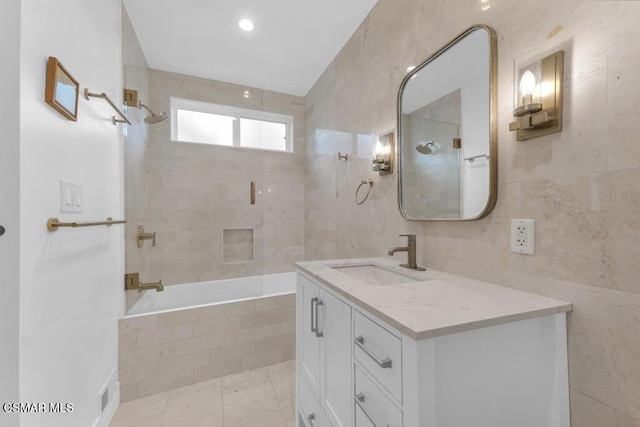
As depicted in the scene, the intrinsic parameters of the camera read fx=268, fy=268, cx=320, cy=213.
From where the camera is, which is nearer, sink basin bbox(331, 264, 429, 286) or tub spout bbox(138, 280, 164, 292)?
sink basin bbox(331, 264, 429, 286)

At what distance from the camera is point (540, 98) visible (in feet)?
2.89

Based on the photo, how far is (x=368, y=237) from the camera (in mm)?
1928

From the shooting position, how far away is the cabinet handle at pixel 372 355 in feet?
2.36

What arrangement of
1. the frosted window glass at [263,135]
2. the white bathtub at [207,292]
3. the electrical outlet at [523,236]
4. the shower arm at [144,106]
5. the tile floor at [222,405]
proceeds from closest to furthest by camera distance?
1. the electrical outlet at [523,236]
2. the tile floor at [222,405]
3. the shower arm at [144,106]
4. the white bathtub at [207,292]
5. the frosted window glass at [263,135]

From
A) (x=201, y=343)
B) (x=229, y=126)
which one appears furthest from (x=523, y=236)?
(x=229, y=126)

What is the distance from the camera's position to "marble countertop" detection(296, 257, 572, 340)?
0.67 metres

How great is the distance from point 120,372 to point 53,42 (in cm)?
197

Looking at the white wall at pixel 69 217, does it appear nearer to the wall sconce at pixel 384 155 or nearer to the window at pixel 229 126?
the window at pixel 229 126

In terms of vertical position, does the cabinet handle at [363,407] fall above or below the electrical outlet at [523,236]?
below

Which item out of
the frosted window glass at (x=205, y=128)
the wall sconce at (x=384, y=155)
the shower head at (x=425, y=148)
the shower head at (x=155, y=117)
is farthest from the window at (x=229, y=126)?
the shower head at (x=425, y=148)

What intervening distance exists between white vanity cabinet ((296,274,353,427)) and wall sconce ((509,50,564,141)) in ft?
2.88

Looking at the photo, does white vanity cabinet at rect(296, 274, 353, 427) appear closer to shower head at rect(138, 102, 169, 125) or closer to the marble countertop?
the marble countertop
